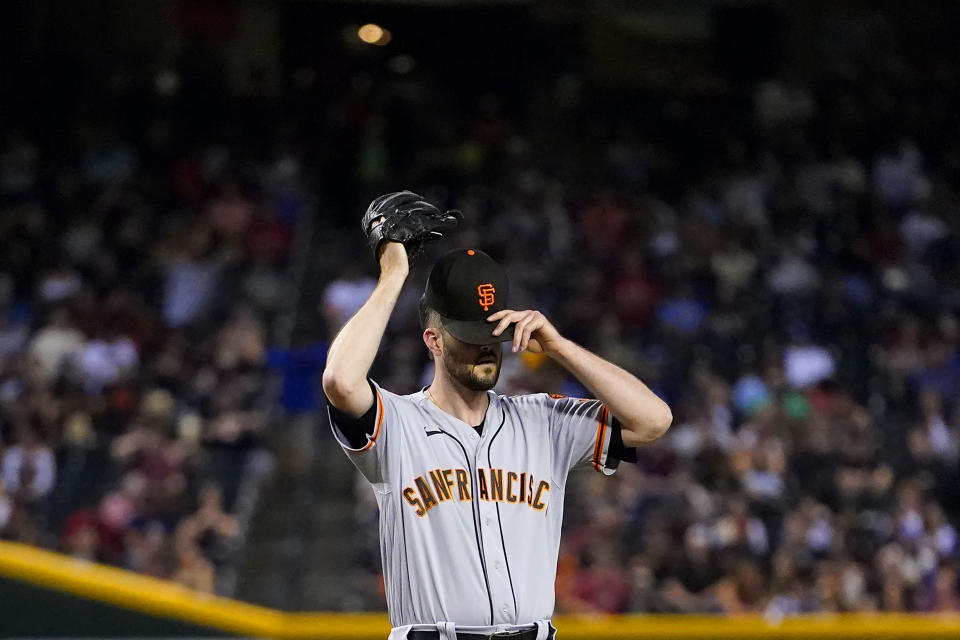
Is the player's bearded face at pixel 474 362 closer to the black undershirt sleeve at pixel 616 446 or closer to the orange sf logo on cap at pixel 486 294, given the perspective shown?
the orange sf logo on cap at pixel 486 294

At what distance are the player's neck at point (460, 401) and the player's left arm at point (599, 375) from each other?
196mm

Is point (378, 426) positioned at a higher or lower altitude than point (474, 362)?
lower

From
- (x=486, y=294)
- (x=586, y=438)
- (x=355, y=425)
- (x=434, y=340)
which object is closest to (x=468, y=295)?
(x=486, y=294)

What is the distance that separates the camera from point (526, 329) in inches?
125

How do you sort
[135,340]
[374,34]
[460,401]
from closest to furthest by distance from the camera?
[460,401] → [135,340] → [374,34]

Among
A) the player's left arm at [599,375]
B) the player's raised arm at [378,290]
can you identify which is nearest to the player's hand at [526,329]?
the player's left arm at [599,375]

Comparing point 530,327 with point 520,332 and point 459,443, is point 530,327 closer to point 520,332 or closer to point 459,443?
point 520,332

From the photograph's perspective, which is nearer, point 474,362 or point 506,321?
point 506,321

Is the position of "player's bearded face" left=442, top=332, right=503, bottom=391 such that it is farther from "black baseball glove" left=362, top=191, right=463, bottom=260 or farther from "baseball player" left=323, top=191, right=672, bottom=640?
"black baseball glove" left=362, top=191, right=463, bottom=260

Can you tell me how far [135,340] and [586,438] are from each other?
8926mm

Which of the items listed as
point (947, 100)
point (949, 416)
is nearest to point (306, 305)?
point (949, 416)

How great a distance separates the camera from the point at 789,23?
17.7m

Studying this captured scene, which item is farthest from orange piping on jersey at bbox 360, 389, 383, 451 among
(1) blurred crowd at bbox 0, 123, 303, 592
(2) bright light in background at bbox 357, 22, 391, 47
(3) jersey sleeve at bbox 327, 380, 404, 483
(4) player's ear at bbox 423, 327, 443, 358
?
(2) bright light in background at bbox 357, 22, 391, 47

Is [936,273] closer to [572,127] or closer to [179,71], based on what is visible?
[572,127]
